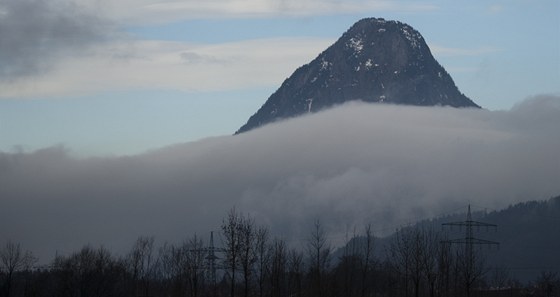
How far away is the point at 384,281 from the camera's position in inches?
5512

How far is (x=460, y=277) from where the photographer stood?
130 m

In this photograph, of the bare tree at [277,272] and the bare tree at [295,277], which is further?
the bare tree at [295,277]

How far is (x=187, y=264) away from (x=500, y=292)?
53.6 meters

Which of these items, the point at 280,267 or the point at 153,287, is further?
the point at 153,287

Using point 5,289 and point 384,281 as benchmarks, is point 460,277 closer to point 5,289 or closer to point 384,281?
point 384,281

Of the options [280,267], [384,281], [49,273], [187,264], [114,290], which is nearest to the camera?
[280,267]

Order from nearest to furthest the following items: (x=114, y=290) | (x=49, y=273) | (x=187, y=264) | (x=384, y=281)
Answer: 1. (x=187, y=264)
2. (x=114, y=290)
3. (x=384, y=281)
4. (x=49, y=273)

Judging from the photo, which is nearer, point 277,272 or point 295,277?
point 277,272

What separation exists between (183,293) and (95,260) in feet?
88.7

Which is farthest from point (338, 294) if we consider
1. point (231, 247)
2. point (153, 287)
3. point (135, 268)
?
point (153, 287)

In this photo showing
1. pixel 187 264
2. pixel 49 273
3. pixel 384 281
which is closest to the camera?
pixel 187 264

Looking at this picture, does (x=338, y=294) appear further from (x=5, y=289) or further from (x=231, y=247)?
(x=5, y=289)

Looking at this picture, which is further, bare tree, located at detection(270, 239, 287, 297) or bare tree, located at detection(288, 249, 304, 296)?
bare tree, located at detection(288, 249, 304, 296)

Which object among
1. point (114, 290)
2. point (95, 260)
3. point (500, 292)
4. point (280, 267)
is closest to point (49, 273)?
point (95, 260)
